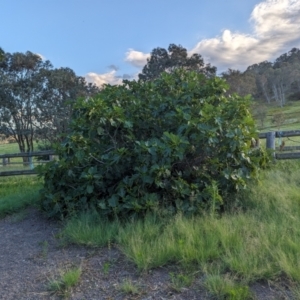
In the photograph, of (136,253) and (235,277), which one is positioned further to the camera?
(136,253)

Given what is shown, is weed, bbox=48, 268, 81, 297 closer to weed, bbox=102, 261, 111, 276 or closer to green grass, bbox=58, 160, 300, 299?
weed, bbox=102, 261, 111, 276

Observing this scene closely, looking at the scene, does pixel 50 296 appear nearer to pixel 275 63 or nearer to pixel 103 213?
pixel 103 213

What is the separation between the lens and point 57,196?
510cm

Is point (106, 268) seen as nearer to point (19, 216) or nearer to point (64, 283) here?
point (64, 283)

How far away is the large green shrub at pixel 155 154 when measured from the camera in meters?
4.47

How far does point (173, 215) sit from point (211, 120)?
1.35 meters

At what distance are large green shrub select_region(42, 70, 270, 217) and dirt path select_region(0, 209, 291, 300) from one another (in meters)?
0.85

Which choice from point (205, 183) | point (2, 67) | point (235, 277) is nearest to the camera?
point (235, 277)

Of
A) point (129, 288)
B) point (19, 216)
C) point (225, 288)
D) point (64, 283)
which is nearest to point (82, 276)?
point (64, 283)

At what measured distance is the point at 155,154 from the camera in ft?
14.1

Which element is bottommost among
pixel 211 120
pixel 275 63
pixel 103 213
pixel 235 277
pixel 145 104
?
pixel 235 277

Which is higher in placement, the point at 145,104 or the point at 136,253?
the point at 145,104

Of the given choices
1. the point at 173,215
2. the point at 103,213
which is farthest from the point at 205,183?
the point at 103,213

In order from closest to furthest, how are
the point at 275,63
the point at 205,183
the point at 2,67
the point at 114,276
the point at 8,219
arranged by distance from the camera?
the point at 114,276
the point at 205,183
the point at 8,219
the point at 2,67
the point at 275,63
